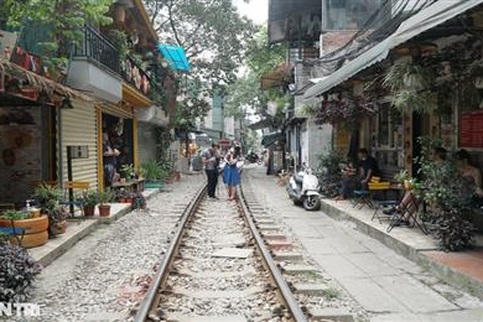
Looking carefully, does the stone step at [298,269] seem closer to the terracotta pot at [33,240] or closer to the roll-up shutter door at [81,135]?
the terracotta pot at [33,240]

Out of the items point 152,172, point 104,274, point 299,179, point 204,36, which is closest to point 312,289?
point 104,274

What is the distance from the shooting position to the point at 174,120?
30.5m

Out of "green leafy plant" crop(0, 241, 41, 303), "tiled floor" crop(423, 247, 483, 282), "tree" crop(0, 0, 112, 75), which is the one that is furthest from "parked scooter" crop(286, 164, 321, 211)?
"green leafy plant" crop(0, 241, 41, 303)

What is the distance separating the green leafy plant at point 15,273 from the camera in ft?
19.5

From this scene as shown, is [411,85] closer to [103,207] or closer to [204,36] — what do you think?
[103,207]

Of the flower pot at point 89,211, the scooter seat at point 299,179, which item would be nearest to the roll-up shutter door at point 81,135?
the flower pot at point 89,211

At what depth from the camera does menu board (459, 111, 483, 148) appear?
30.2ft

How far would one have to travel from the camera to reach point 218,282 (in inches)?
283

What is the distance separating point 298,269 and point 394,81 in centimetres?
337

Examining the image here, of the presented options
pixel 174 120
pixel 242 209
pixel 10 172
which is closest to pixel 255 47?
pixel 174 120

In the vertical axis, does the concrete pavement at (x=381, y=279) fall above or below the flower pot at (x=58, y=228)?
below

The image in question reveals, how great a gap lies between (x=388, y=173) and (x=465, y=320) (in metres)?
9.30

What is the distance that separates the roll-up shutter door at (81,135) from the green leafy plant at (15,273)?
20.4 ft

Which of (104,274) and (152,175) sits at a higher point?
(152,175)
